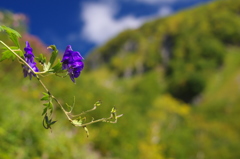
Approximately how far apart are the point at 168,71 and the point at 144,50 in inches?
607

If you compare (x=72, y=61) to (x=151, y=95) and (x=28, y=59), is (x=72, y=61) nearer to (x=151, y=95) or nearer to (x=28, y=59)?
(x=28, y=59)

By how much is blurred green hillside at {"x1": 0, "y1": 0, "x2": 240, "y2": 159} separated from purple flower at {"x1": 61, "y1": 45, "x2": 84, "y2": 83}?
12.8ft

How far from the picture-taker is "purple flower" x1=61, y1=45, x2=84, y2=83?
1141 millimetres

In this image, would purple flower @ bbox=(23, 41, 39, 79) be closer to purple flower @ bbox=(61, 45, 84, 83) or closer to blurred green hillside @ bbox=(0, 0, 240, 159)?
purple flower @ bbox=(61, 45, 84, 83)

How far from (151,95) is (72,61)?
5434 centimetres

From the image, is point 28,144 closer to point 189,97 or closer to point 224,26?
point 189,97

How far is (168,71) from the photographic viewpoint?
70375mm

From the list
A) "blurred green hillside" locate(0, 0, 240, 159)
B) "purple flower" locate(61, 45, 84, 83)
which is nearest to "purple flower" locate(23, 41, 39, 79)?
"purple flower" locate(61, 45, 84, 83)

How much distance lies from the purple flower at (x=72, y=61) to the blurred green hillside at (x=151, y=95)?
391 cm

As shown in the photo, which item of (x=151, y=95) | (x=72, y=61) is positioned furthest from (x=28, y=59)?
(x=151, y=95)

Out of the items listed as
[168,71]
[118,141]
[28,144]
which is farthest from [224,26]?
[28,144]

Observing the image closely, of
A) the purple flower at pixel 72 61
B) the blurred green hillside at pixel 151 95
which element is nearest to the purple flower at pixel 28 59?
the purple flower at pixel 72 61

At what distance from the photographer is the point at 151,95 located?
55062 millimetres

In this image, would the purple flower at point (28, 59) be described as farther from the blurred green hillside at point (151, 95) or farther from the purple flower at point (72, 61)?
the blurred green hillside at point (151, 95)
